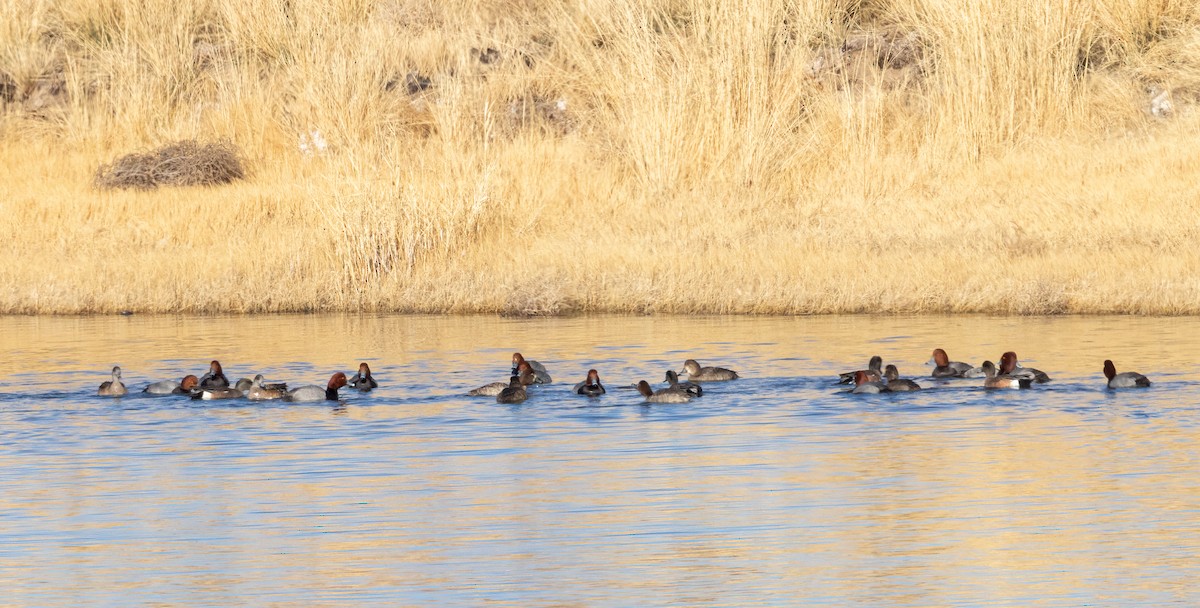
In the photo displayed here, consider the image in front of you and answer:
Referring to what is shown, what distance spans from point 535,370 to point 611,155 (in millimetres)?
11860

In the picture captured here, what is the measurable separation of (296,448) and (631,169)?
14078 millimetres

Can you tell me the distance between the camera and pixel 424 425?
15797 mm

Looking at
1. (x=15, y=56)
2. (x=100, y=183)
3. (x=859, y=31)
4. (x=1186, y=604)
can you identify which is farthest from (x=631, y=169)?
(x=1186, y=604)

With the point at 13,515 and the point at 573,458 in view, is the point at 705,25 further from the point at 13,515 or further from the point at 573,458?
the point at 13,515

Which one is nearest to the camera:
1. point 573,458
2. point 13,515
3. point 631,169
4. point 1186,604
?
point 1186,604

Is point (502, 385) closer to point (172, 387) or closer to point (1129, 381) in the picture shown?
point (172, 387)

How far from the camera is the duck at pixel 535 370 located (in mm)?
17391

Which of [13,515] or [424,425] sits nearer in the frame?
[13,515]

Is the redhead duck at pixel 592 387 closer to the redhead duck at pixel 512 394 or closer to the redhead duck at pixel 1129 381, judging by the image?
the redhead duck at pixel 512 394

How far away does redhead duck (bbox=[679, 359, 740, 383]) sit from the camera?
57.1 ft

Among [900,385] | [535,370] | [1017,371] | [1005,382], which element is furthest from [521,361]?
[1017,371]

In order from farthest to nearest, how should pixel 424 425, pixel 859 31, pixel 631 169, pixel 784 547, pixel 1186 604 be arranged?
1. pixel 859 31
2. pixel 631 169
3. pixel 424 425
4. pixel 784 547
5. pixel 1186 604

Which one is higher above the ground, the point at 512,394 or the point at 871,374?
the point at 871,374

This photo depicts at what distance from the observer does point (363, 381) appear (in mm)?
17453
